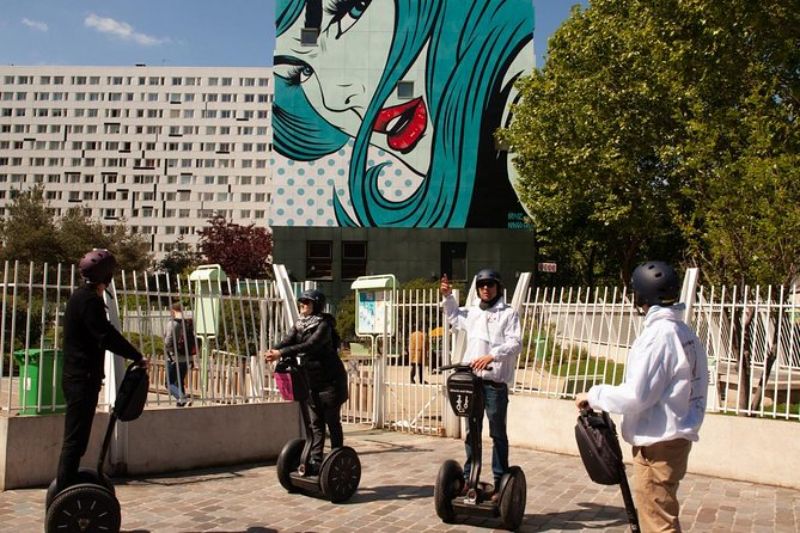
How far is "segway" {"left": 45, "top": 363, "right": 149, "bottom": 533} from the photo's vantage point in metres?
4.81

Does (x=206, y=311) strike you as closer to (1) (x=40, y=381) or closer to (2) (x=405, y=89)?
(1) (x=40, y=381)

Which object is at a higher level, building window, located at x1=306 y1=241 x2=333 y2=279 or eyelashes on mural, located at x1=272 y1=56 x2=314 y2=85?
eyelashes on mural, located at x1=272 y1=56 x2=314 y2=85

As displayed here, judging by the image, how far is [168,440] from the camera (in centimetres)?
779

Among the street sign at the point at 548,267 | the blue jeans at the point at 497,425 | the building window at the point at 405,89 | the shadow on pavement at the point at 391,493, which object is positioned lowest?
the shadow on pavement at the point at 391,493

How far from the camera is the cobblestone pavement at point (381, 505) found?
5883 mm

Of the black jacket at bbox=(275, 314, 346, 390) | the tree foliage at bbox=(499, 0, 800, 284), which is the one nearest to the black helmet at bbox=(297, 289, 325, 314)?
the black jacket at bbox=(275, 314, 346, 390)

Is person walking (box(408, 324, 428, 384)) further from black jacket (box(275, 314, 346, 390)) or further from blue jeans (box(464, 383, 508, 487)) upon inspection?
blue jeans (box(464, 383, 508, 487))

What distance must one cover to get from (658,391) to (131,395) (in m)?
3.47

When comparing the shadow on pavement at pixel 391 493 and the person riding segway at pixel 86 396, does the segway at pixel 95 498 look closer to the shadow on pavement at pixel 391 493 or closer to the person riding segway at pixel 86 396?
the person riding segway at pixel 86 396

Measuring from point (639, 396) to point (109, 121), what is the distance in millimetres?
100398

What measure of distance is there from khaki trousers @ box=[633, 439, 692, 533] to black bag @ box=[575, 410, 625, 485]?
142 mm

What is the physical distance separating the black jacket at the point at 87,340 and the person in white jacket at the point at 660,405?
10.6 feet

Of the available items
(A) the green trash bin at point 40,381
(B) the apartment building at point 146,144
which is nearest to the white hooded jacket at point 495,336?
(A) the green trash bin at point 40,381

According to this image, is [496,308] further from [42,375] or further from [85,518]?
[42,375]
